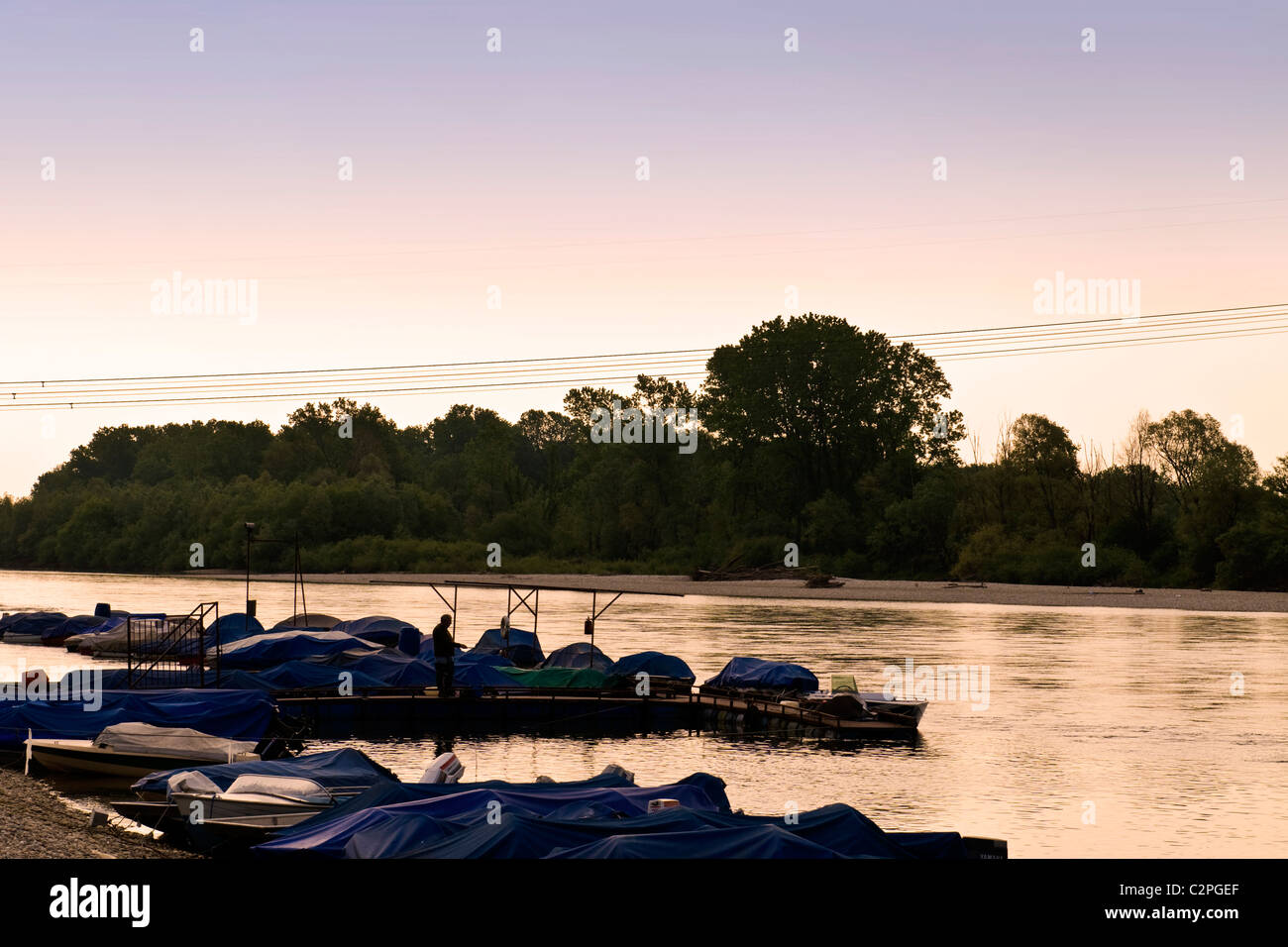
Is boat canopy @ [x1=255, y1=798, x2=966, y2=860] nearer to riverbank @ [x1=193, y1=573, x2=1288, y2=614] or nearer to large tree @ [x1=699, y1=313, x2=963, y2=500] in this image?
riverbank @ [x1=193, y1=573, x2=1288, y2=614]

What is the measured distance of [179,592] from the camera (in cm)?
12319

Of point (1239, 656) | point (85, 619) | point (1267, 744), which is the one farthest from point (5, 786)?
point (1239, 656)

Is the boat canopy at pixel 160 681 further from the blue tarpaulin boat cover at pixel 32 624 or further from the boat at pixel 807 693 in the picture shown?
the blue tarpaulin boat cover at pixel 32 624

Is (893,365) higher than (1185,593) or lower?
higher

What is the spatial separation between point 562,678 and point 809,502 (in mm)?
103244

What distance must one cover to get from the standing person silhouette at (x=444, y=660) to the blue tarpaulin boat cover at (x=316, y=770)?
16.3 metres

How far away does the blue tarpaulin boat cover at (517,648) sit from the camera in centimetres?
5528

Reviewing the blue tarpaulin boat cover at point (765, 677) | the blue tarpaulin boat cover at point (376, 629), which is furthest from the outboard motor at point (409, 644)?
the blue tarpaulin boat cover at point (765, 677)

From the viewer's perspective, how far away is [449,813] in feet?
70.3

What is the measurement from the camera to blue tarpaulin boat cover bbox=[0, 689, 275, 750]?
35.1 meters

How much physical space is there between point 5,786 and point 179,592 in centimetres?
9734

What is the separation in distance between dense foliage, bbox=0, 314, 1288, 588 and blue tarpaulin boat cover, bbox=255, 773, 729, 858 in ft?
309
